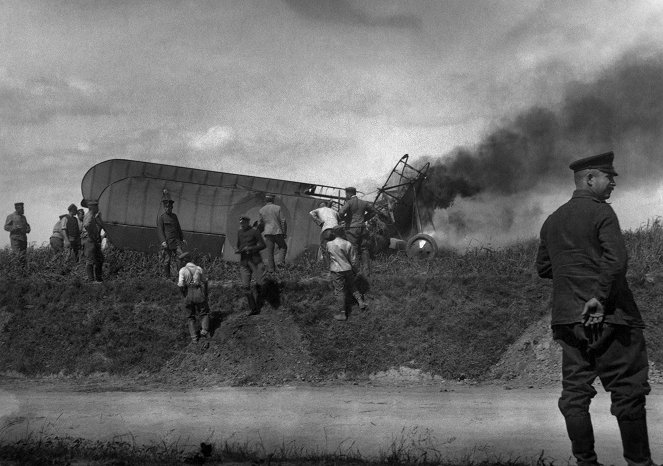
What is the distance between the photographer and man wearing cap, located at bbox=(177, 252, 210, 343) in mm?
14906

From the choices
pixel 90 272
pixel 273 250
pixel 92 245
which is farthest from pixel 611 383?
pixel 90 272

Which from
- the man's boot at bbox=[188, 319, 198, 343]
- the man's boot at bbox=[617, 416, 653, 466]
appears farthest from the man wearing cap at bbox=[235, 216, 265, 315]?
the man's boot at bbox=[617, 416, 653, 466]

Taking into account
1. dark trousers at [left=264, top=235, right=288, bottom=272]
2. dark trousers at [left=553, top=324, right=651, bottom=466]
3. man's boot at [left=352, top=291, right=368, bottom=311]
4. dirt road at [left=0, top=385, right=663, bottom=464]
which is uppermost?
dark trousers at [left=264, top=235, right=288, bottom=272]

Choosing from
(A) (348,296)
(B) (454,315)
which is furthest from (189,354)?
(B) (454,315)

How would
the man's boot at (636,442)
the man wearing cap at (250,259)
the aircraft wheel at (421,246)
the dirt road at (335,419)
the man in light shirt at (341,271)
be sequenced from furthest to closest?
the aircraft wheel at (421,246) < the man wearing cap at (250,259) < the man in light shirt at (341,271) < the dirt road at (335,419) < the man's boot at (636,442)

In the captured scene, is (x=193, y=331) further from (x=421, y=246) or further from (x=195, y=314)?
(x=421, y=246)

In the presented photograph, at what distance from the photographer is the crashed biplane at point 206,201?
21.0 meters

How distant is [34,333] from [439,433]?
11477 millimetres

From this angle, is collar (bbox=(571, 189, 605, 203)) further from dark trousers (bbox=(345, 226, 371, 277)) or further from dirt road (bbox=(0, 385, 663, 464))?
dark trousers (bbox=(345, 226, 371, 277))

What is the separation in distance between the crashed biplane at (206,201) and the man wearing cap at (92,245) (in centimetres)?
265

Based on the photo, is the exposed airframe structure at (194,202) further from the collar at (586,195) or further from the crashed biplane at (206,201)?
the collar at (586,195)

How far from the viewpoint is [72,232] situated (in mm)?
20031

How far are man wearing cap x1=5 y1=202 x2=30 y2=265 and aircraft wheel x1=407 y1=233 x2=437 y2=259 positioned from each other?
977 cm

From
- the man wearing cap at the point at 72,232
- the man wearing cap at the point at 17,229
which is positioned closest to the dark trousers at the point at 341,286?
the man wearing cap at the point at 72,232
